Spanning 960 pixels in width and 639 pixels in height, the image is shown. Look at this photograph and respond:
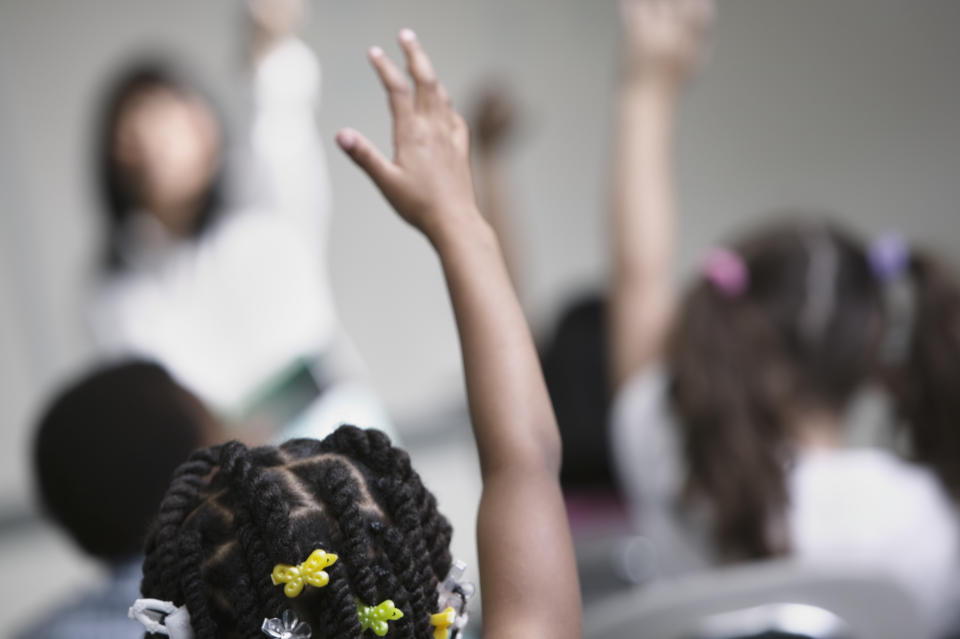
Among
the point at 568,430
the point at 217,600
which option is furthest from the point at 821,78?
the point at 217,600

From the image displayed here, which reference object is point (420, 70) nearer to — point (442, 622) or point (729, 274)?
point (442, 622)

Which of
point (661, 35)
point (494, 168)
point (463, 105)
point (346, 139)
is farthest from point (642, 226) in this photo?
point (463, 105)

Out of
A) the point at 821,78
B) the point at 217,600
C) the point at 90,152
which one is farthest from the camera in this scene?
the point at 821,78

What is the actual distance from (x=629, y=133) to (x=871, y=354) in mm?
499

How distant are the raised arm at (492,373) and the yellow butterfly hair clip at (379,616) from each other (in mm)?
96

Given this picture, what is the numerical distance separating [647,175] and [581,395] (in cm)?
81

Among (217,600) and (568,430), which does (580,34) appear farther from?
(217,600)

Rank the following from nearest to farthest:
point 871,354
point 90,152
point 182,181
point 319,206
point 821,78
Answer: point 871,354
point 182,181
point 319,206
point 90,152
point 821,78

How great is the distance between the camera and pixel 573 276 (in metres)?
3.49

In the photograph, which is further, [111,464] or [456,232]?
[111,464]

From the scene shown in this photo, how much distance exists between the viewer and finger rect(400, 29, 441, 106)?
2.41 ft

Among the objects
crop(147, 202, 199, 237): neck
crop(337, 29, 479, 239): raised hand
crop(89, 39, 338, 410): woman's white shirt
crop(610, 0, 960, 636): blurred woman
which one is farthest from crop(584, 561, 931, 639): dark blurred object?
crop(147, 202, 199, 237): neck

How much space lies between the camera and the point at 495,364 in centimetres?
71

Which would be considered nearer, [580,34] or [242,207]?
[242,207]
